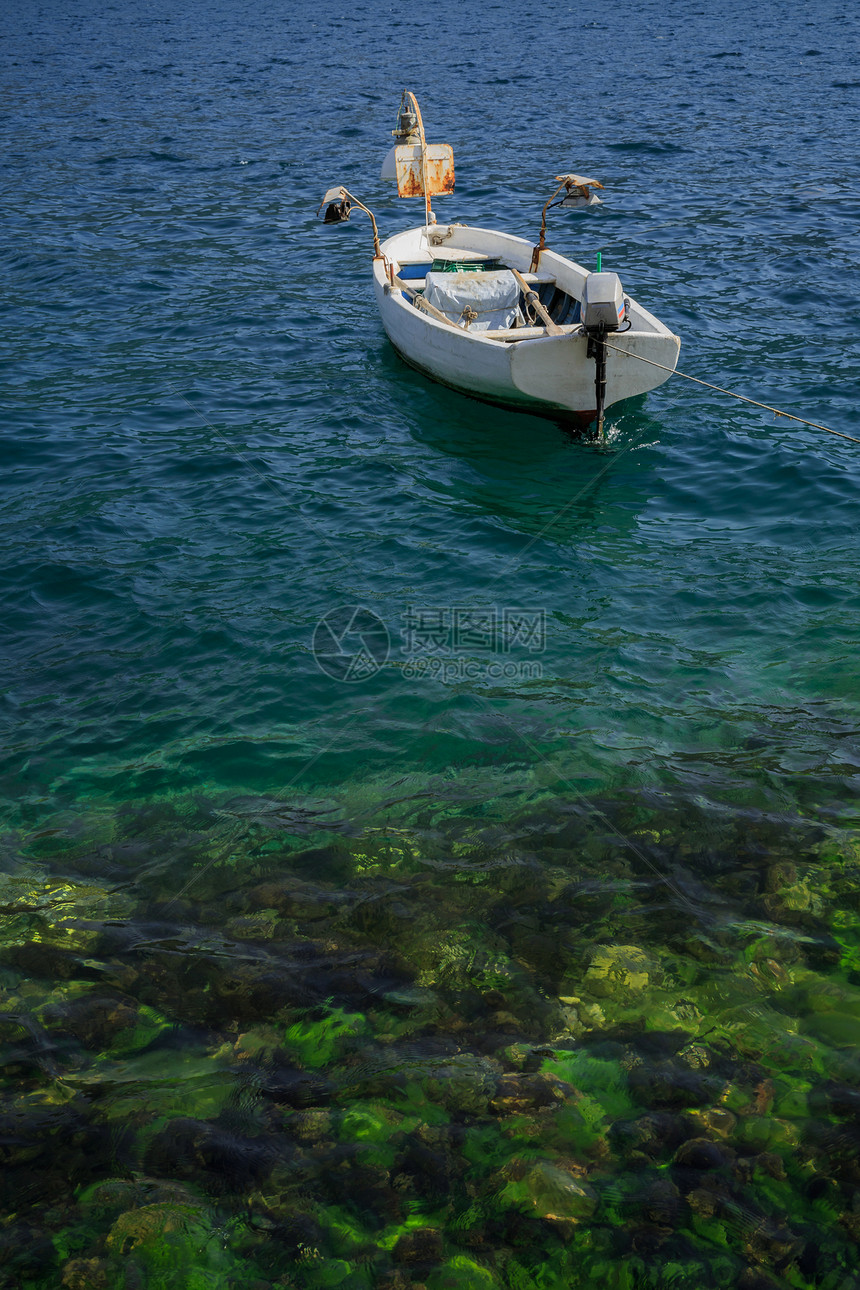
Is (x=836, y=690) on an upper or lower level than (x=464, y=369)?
lower

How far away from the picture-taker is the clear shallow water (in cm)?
545

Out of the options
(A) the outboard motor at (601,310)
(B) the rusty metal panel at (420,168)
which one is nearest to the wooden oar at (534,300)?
(A) the outboard motor at (601,310)

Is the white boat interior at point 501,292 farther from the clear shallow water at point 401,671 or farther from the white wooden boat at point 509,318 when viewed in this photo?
the clear shallow water at point 401,671

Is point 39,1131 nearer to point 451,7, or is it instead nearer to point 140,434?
point 140,434

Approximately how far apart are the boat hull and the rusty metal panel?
464 cm

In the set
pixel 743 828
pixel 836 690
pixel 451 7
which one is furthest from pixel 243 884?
pixel 451 7

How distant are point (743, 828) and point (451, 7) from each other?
7735 centimetres

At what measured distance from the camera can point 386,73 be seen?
42.3 metres

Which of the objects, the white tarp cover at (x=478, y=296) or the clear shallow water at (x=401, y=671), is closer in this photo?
the clear shallow water at (x=401, y=671)

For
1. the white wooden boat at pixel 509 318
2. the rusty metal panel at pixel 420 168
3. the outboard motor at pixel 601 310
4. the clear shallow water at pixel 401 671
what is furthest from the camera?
the rusty metal panel at pixel 420 168

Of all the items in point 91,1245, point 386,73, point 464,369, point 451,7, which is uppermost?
point 451,7
